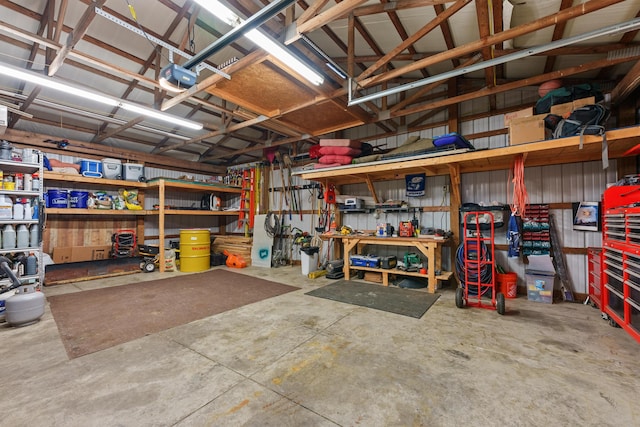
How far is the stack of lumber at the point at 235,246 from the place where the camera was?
782 centimetres

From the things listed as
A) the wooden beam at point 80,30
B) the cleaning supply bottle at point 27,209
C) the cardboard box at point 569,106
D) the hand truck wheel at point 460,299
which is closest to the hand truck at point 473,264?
the hand truck wheel at point 460,299

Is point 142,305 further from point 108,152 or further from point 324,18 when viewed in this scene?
point 108,152

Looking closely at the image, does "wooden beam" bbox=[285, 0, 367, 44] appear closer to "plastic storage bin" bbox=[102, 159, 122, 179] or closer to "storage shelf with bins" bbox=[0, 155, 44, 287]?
"storage shelf with bins" bbox=[0, 155, 44, 287]

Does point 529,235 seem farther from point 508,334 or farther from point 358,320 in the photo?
point 358,320

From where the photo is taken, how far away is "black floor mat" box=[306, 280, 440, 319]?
12.6ft

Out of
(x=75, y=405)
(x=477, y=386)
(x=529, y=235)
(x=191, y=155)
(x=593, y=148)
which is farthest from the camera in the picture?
(x=191, y=155)

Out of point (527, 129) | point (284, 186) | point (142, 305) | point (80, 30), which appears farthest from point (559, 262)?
point (80, 30)

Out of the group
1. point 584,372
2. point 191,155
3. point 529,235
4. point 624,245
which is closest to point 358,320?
point 584,372

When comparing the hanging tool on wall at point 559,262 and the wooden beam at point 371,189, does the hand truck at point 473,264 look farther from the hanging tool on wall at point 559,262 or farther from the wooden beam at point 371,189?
the wooden beam at point 371,189

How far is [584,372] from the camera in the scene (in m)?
2.21

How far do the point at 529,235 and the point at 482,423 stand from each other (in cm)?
394

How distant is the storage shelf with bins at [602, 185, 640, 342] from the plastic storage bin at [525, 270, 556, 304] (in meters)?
0.73

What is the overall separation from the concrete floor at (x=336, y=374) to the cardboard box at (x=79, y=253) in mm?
4084

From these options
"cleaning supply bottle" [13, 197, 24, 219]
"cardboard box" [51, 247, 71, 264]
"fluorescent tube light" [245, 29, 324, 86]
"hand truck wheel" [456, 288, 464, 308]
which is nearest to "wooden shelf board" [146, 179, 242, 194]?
"cardboard box" [51, 247, 71, 264]
